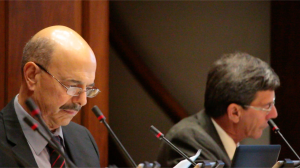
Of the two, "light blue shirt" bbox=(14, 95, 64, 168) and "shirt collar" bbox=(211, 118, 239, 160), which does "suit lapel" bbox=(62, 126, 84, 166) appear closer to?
"light blue shirt" bbox=(14, 95, 64, 168)

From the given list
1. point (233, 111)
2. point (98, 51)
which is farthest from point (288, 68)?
point (98, 51)

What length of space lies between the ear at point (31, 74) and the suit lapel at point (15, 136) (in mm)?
108

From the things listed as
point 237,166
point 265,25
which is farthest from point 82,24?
point 265,25

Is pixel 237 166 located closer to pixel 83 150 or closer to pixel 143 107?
pixel 83 150

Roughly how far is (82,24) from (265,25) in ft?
6.24

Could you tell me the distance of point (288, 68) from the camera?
375 cm

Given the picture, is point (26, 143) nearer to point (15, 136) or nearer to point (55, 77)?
point (15, 136)

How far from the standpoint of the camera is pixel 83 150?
2.06 m

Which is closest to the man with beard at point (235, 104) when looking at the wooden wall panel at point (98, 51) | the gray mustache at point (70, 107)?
the wooden wall panel at point (98, 51)

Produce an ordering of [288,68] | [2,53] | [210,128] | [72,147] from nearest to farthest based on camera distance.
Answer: [72,147], [2,53], [210,128], [288,68]

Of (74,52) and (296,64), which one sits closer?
(74,52)

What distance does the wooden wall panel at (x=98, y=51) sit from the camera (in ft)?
8.63

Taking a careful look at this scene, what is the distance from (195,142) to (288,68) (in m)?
1.64

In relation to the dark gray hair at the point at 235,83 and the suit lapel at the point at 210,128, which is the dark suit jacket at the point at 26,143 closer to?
the suit lapel at the point at 210,128
